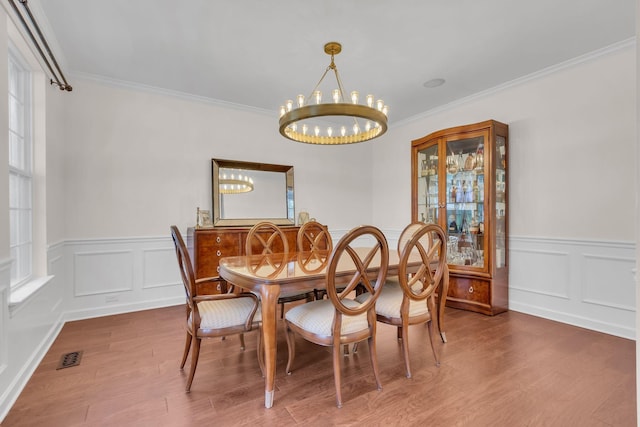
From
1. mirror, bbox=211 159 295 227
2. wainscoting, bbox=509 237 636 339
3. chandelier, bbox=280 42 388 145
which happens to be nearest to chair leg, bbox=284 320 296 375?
chandelier, bbox=280 42 388 145

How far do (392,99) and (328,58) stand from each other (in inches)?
53.2

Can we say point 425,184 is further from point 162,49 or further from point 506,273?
point 162,49

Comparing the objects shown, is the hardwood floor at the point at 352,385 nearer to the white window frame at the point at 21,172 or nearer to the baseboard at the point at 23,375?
the baseboard at the point at 23,375

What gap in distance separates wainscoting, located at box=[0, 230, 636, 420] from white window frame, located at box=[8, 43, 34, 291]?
0.23 meters

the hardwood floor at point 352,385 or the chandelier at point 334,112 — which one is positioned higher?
the chandelier at point 334,112

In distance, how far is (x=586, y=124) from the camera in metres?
2.96

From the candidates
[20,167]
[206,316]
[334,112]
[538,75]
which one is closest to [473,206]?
[538,75]

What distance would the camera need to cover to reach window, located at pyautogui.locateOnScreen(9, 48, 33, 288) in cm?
232

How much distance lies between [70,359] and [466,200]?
158 inches

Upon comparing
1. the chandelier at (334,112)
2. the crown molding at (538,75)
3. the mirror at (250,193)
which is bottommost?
the mirror at (250,193)

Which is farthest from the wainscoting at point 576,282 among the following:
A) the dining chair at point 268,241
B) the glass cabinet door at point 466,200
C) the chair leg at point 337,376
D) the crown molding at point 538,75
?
the chair leg at point 337,376

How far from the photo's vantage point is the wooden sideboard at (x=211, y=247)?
3.39 meters

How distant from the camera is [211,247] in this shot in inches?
136

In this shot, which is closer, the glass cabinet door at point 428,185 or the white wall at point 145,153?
the white wall at point 145,153
